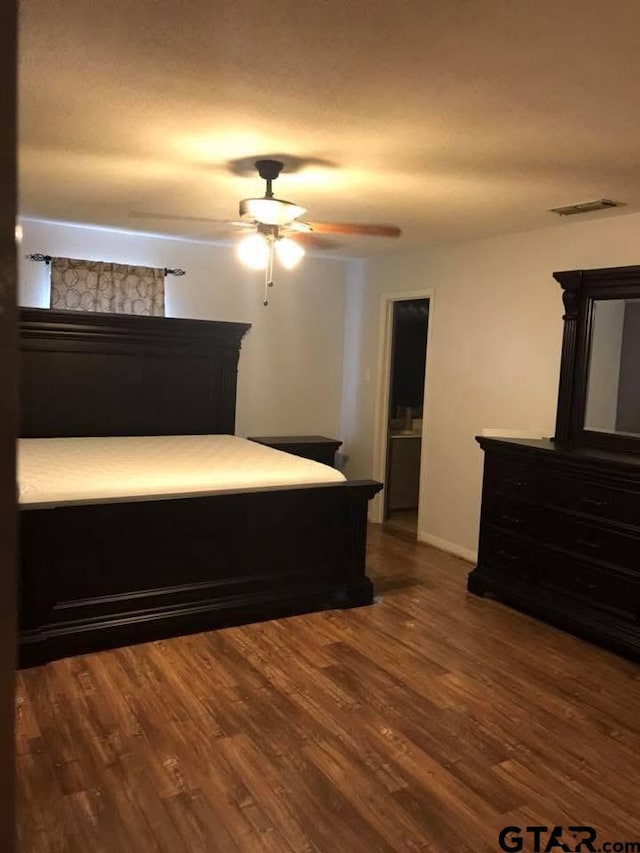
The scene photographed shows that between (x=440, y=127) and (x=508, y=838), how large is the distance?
2.47 meters

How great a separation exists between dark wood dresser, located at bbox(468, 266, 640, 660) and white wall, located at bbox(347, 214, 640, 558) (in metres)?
0.29

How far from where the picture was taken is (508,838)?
2.15m

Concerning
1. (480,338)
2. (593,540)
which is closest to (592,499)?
(593,540)

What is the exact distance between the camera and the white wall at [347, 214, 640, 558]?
441 centimetres

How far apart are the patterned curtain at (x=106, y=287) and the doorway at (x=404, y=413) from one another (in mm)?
2043

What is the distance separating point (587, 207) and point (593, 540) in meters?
1.84

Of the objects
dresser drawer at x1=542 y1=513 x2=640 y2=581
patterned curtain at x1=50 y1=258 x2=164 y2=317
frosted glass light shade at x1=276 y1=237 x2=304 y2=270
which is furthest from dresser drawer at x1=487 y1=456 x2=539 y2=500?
patterned curtain at x1=50 y1=258 x2=164 y2=317

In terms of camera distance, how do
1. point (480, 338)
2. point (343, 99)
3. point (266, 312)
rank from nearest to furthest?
point (343, 99) → point (480, 338) → point (266, 312)

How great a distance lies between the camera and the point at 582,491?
12.2 ft

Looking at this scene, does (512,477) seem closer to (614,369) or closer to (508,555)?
(508,555)

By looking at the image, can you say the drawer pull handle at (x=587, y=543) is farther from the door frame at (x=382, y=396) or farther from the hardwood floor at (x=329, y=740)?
the door frame at (x=382, y=396)

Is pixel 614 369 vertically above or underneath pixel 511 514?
above

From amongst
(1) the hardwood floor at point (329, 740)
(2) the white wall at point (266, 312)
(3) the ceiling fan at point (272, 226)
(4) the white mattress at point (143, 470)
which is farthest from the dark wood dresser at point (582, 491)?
(2) the white wall at point (266, 312)

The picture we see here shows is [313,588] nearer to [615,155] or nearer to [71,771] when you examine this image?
[71,771]
